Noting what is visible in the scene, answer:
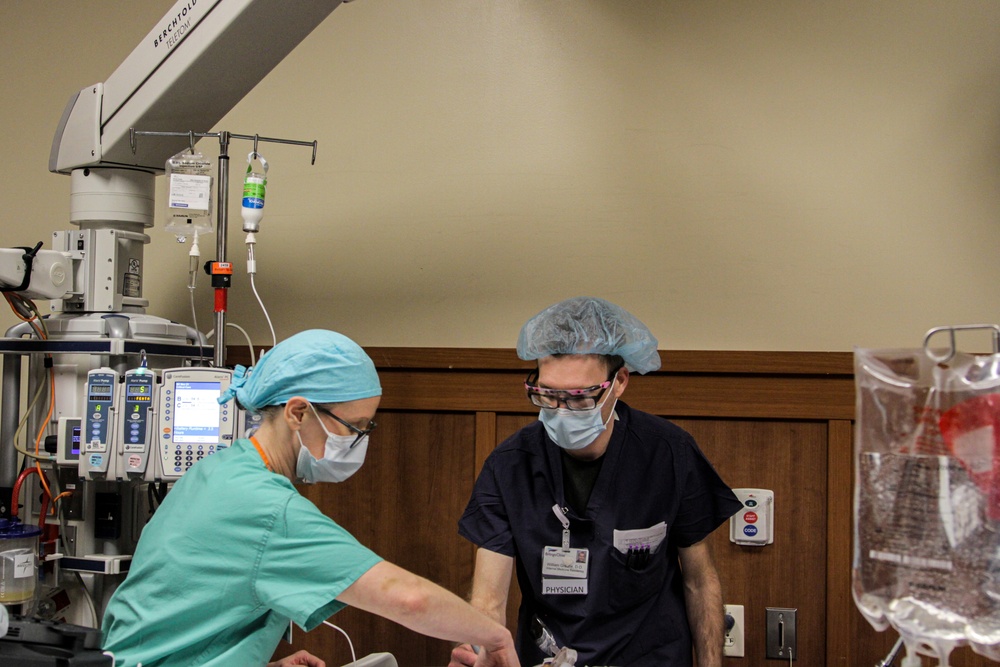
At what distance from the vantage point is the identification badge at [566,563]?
6.28 feet

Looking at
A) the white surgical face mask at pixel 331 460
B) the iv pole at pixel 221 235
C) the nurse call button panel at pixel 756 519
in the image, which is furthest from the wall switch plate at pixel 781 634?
the iv pole at pixel 221 235

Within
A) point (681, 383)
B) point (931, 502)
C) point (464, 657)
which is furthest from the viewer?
point (681, 383)

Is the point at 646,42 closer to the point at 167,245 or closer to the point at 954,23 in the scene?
the point at 954,23

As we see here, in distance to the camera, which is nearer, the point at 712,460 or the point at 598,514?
the point at 598,514

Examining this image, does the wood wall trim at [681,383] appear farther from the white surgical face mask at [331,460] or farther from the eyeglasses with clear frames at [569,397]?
the white surgical face mask at [331,460]

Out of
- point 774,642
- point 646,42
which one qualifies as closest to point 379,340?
point 646,42

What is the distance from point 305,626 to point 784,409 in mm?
1613

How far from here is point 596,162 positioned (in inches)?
110

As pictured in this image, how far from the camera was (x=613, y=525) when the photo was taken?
6.35ft

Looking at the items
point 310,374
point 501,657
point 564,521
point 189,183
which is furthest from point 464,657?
point 189,183

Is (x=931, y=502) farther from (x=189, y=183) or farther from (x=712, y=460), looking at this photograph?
(x=189, y=183)

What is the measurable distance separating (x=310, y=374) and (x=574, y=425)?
1.88 feet

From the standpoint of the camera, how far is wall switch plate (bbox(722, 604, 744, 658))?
2.61 meters

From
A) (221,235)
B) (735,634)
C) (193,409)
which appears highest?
(221,235)
